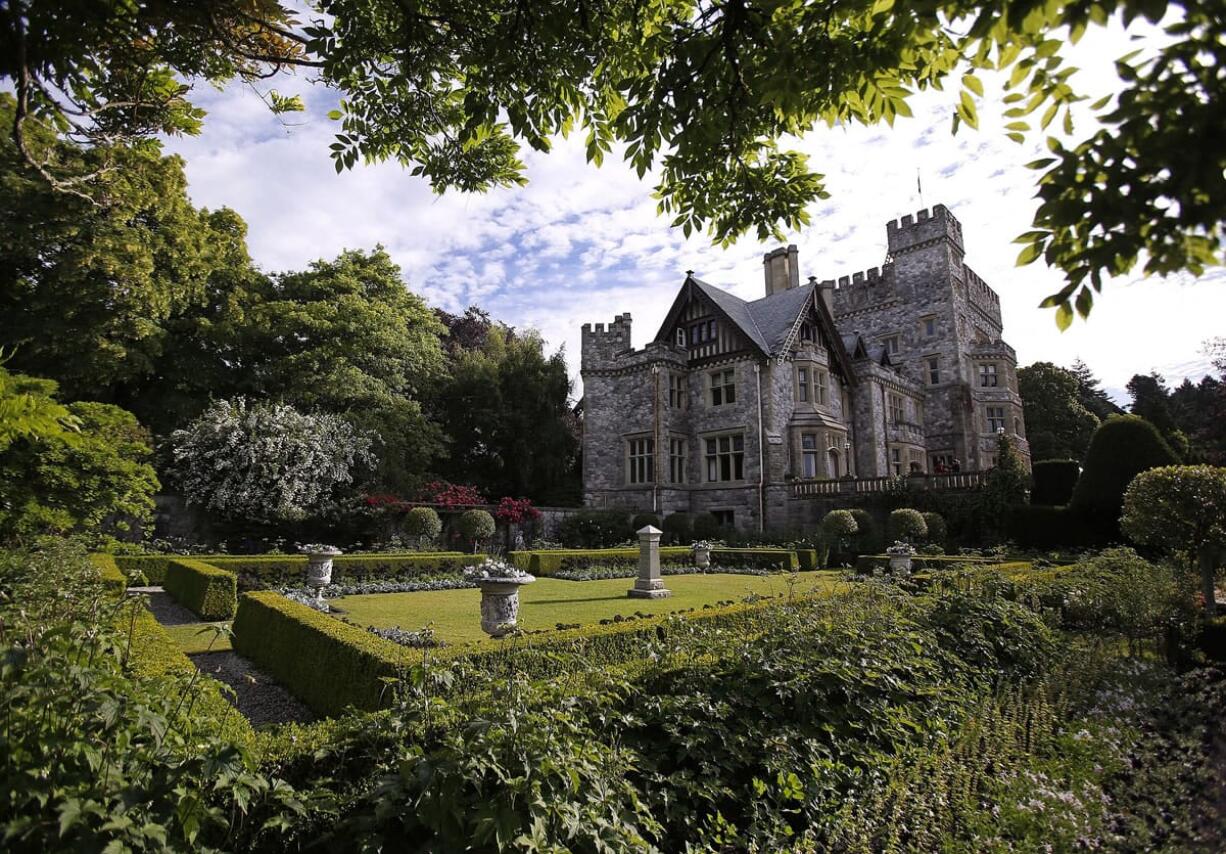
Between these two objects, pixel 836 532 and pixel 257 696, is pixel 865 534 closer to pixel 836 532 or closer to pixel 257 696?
pixel 836 532

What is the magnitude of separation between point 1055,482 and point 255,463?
81.0 feet

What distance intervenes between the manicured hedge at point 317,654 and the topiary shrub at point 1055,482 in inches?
798

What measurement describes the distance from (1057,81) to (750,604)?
7322 millimetres

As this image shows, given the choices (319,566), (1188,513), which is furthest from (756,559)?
(319,566)

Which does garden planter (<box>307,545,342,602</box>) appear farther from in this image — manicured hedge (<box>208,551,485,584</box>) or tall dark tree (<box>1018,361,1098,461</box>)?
tall dark tree (<box>1018,361,1098,461</box>)

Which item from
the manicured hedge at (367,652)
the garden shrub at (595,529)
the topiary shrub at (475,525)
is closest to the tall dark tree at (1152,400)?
the garden shrub at (595,529)

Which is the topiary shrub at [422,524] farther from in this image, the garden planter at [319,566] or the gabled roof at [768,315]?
the gabled roof at [768,315]

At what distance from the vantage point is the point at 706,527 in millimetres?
22578

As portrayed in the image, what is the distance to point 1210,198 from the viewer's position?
5.37 feet

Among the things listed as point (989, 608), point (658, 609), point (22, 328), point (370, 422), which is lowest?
point (658, 609)

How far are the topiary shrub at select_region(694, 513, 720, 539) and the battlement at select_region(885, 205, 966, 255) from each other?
20.4 m

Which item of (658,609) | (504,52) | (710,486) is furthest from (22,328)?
(710,486)

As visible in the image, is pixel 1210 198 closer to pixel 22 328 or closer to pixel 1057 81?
pixel 1057 81

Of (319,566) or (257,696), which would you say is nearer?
(257,696)
